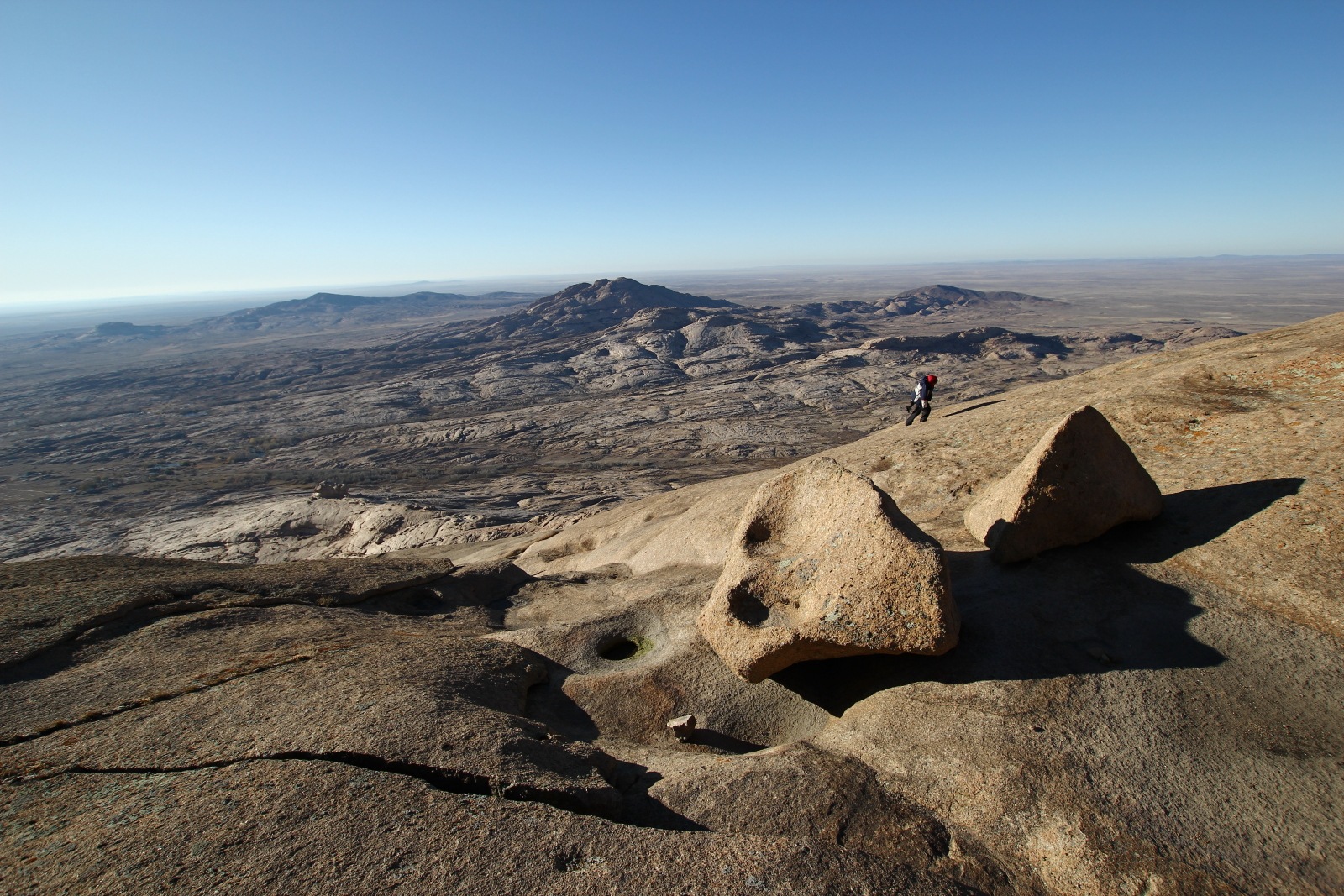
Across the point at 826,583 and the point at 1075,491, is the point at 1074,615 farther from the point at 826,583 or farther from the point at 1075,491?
the point at 826,583

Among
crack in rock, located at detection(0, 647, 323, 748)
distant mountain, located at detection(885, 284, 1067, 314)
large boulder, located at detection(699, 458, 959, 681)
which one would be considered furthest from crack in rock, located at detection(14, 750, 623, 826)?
distant mountain, located at detection(885, 284, 1067, 314)

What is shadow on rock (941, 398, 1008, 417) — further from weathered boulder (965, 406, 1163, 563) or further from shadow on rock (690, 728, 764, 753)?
shadow on rock (690, 728, 764, 753)

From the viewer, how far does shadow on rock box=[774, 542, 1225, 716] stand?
6609 mm

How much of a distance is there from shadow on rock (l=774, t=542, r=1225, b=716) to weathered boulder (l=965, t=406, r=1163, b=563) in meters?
0.35

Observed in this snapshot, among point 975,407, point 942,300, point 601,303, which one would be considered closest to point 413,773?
point 975,407

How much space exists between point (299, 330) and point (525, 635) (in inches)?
8512

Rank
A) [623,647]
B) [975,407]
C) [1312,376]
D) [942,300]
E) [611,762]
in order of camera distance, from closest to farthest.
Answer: [611,762] < [623,647] < [1312,376] < [975,407] < [942,300]

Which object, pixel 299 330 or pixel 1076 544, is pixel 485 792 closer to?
pixel 1076 544

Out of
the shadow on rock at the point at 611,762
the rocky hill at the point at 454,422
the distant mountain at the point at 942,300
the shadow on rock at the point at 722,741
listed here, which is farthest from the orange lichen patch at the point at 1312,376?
the distant mountain at the point at 942,300

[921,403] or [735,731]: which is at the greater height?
[921,403]

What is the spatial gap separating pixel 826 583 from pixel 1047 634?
8.73 feet

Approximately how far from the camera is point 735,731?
7359mm

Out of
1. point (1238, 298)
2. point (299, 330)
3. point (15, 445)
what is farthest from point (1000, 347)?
point (299, 330)

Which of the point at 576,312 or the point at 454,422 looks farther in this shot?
the point at 576,312
